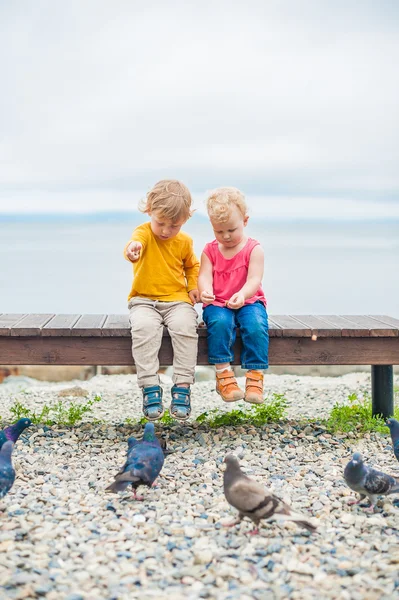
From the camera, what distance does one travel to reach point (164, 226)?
482 centimetres

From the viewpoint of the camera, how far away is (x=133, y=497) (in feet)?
12.9

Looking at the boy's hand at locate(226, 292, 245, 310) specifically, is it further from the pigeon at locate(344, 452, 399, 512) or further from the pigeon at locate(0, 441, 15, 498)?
the pigeon at locate(0, 441, 15, 498)

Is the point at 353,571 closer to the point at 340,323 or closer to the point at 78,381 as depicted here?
the point at 340,323

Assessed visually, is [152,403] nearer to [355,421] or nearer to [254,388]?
[254,388]

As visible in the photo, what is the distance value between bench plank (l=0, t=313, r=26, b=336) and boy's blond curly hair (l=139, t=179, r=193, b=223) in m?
1.39

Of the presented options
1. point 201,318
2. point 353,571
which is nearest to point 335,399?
point 201,318

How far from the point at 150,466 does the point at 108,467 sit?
31.6 inches

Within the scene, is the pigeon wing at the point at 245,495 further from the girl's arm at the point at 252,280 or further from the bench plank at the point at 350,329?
the bench plank at the point at 350,329

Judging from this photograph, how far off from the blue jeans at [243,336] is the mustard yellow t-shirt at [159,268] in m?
0.34

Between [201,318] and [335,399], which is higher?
[201,318]

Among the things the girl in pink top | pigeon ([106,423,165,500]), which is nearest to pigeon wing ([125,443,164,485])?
pigeon ([106,423,165,500])

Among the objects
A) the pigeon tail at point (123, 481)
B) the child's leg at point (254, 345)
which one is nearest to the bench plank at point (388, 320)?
the child's leg at point (254, 345)

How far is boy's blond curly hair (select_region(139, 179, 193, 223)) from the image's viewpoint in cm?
470

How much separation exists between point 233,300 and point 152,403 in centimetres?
89
